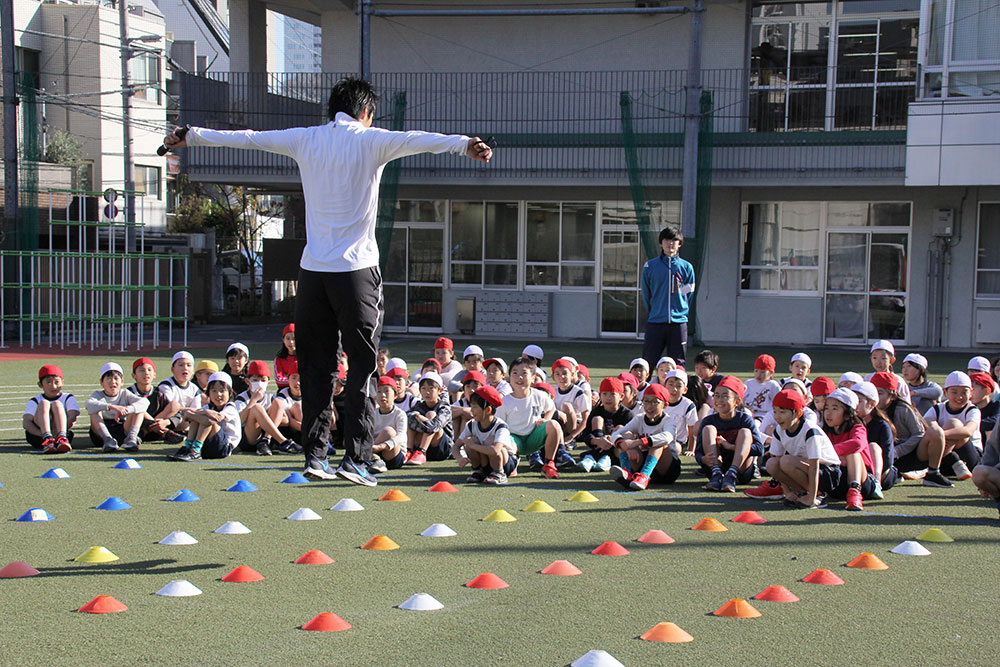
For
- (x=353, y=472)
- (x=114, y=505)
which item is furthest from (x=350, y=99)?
(x=114, y=505)

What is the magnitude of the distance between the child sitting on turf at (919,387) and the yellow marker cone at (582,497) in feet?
11.8

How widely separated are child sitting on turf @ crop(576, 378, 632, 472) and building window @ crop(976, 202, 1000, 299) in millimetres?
16612

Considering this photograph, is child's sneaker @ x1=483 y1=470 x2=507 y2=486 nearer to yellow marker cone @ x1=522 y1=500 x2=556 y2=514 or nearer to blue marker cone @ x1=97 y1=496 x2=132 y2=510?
yellow marker cone @ x1=522 y1=500 x2=556 y2=514

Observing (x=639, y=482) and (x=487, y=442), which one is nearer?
(x=639, y=482)

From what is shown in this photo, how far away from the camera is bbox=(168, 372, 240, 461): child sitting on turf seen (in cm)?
948

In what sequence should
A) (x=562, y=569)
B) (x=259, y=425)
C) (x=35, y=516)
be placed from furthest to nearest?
(x=259, y=425), (x=35, y=516), (x=562, y=569)

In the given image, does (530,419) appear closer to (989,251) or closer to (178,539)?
(178,539)

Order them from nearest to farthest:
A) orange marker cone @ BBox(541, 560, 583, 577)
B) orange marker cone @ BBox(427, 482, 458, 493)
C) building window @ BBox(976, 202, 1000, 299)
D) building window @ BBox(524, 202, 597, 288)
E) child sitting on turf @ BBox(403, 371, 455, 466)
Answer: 1. orange marker cone @ BBox(541, 560, 583, 577)
2. orange marker cone @ BBox(427, 482, 458, 493)
3. child sitting on turf @ BBox(403, 371, 455, 466)
4. building window @ BBox(976, 202, 1000, 299)
5. building window @ BBox(524, 202, 597, 288)

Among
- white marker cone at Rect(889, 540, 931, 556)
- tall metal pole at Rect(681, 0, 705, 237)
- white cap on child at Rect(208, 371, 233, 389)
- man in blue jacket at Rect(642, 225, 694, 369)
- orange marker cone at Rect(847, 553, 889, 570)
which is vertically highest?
tall metal pole at Rect(681, 0, 705, 237)

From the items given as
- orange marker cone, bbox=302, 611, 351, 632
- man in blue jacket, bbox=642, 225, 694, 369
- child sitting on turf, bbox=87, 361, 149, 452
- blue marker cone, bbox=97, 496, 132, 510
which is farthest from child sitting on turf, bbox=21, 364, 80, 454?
orange marker cone, bbox=302, 611, 351, 632

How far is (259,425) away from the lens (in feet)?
32.5

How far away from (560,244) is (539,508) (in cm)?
1938

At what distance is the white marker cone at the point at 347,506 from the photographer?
6930mm

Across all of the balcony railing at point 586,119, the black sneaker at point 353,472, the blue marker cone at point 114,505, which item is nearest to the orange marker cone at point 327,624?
the black sneaker at point 353,472
